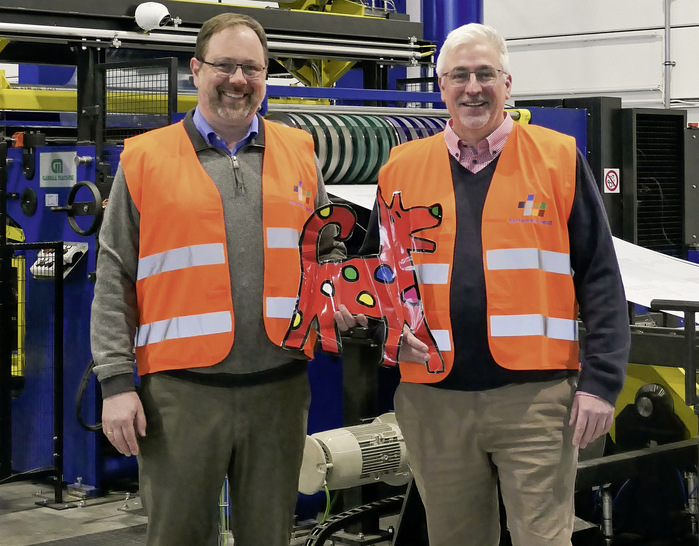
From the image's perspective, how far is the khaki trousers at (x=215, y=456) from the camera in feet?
8.55

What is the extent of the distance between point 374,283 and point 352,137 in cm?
248

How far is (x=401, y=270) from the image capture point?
2.62 metres

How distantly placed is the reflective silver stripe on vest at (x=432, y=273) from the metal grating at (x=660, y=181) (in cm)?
343

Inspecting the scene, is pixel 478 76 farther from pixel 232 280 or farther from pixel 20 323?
pixel 20 323

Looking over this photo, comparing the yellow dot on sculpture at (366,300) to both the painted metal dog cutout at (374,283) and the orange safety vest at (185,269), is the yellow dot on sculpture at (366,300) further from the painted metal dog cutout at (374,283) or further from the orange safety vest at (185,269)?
the orange safety vest at (185,269)

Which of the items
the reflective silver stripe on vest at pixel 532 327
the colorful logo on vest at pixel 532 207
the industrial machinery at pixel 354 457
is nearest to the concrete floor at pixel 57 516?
the industrial machinery at pixel 354 457

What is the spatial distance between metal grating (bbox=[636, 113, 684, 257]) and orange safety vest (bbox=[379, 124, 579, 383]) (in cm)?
334

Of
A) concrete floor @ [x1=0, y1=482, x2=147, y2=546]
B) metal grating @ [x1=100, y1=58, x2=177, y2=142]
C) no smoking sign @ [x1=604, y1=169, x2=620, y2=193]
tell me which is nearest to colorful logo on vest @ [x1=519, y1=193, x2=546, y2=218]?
metal grating @ [x1=100, y1=58, x2=177, y2=142]

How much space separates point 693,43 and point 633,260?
7.18 metres

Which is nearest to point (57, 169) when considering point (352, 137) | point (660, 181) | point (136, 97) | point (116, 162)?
point (116, 162)

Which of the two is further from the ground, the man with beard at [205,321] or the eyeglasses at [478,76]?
the eyeglasses at [478,76]

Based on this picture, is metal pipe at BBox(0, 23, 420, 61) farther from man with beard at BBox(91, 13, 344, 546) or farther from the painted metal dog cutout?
the painted metal dog cutout

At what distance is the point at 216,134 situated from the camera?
8.93ft

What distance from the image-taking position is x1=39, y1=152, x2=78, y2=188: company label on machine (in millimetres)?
5562
